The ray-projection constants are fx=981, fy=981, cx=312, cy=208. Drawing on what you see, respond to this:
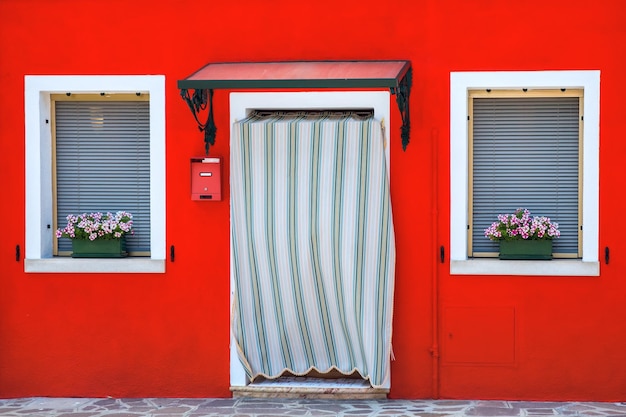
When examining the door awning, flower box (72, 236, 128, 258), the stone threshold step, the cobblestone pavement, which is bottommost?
the cobblestone pavement

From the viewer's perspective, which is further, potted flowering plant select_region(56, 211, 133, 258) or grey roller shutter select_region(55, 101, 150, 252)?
grey roller shutter select_region(55, 101, 150, 252)

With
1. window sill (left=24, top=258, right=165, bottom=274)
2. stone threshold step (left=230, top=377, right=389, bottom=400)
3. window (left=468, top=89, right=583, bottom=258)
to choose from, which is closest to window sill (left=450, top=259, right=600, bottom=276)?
window (left=468, top=89, right=583, bottom=258)

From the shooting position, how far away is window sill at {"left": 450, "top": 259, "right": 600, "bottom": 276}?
830 centimetres

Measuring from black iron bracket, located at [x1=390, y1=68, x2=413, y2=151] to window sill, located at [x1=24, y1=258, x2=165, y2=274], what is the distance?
239 centimetres

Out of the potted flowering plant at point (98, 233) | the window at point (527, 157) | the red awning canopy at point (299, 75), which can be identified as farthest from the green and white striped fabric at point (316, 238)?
the potted flowering plant at point (98, 233)

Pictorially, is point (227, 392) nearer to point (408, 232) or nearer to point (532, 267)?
point (408, 232)

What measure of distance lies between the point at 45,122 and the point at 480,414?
Result: 15.0ft

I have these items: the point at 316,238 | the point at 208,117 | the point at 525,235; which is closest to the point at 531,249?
the point at 525,235

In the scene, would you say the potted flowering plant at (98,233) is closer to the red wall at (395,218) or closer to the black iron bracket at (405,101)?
the red wall at (395,218)

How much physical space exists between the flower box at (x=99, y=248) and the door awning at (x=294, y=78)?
119 cm

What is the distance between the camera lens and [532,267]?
8.35 metres

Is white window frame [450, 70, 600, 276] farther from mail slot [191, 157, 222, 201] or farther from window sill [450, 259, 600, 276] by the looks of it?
mail slot [191, 157, 222, 201]

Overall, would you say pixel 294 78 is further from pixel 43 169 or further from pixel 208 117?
pixel 43 169

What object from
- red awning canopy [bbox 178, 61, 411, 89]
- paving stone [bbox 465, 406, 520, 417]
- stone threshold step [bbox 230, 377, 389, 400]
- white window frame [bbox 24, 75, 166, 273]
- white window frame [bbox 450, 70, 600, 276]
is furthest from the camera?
white window frame [bbox 24, 75, 166, 273]
